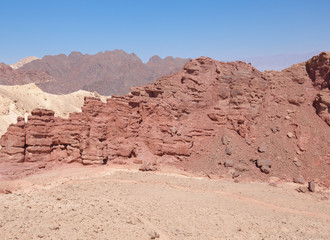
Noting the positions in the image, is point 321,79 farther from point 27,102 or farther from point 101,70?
point 101,70

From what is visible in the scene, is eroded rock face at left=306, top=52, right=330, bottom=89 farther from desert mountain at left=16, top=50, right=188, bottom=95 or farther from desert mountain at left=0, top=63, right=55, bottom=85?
desert mountain at left=0, top=63, right=55, bottom=85

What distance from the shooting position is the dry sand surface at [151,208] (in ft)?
30.8

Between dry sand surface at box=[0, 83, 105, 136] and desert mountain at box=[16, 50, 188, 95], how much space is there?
48.2m

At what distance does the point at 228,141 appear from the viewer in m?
21.5

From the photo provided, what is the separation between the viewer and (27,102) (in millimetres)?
46156

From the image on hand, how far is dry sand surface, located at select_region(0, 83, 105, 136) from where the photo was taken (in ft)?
132

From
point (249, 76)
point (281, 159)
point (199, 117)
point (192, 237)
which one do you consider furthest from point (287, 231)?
point (249, 76)

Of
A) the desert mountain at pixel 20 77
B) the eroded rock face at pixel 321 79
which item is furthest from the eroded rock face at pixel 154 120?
the desert mountain at pixel 20 77

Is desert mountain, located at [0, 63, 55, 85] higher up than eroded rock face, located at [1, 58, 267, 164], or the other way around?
desert mountain, located at [0, 63, 55, 85]

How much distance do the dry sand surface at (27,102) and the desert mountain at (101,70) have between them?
48155 mm

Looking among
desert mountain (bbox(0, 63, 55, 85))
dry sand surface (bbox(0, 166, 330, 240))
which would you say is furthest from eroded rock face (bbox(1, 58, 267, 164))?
desert mountain (bbox(0, 63, 55, 85))

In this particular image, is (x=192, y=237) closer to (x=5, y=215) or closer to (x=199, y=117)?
(x=5, y=215)

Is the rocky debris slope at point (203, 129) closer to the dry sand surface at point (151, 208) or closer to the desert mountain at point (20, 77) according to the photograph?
the dry sand surface at point (151, 208)

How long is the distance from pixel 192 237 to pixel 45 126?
11924 millimetres
